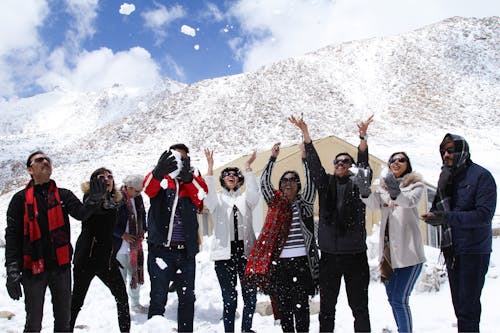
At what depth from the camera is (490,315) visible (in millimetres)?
5242

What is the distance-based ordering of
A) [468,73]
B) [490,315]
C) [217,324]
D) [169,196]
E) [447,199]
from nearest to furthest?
[447,199] → [169,196] → [490,315] → [217,324] → [468,73]

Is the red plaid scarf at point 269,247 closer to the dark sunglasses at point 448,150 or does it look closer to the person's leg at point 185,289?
the person's leg at point 185,289

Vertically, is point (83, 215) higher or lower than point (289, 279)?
higher

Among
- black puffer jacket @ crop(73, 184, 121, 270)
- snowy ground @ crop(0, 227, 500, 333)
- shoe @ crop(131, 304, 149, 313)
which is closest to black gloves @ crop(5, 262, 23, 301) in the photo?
black puffer jacket @ crop(73, 184, 121, 270)

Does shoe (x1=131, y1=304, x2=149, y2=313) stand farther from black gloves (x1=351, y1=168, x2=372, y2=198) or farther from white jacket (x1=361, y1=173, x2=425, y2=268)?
black gloves (x1=351, y1=168, x2=372, y2=198)

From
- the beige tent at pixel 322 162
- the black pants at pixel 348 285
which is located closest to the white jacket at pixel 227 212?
the black pants at pixel 348 285

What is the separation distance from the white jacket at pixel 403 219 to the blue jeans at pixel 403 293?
0.10 metres

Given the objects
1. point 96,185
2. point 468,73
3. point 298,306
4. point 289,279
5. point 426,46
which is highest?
point 426,46

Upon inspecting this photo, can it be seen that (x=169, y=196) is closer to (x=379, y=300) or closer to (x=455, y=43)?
(x=379, y=300)

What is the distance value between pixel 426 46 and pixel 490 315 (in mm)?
63216

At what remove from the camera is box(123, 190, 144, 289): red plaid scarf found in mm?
5730

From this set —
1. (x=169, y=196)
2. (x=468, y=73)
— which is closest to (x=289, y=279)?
(x=169, y=196)

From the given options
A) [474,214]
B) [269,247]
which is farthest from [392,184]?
[269,247]

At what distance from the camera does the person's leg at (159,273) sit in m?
4.39
